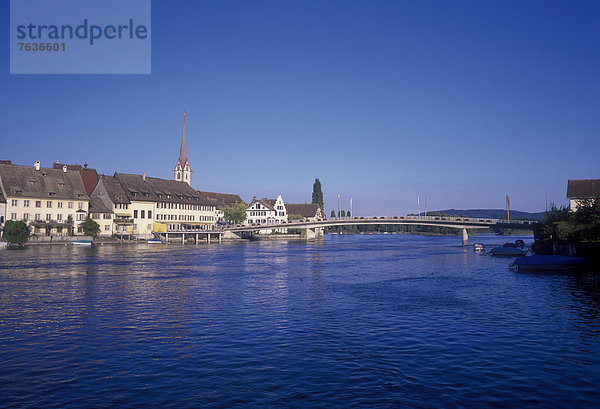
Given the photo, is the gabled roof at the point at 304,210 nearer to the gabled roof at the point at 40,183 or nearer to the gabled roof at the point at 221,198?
the gabled roof at the point at 221,198

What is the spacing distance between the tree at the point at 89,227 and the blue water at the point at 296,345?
68.0 meters

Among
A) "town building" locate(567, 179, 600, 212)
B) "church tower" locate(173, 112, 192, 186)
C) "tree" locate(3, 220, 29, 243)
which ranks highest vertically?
"church tower" locate(173, 112, 192, 186)

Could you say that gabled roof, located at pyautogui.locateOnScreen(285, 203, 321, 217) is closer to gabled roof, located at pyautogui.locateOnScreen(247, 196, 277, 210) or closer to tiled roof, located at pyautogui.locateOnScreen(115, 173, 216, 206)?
gabled roof, located at pyautogui.locateOnScreen(247, 196, 277, 210)

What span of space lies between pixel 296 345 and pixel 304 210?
168 m

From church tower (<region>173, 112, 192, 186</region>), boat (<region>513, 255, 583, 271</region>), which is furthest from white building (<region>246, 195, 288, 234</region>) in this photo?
boat (<region>513, 255, 583, 271</region>)

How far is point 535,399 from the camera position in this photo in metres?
14.9

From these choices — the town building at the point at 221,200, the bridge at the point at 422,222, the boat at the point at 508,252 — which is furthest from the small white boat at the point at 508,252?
the town building at the point at 221,200

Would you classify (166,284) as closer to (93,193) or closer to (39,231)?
(39,231)

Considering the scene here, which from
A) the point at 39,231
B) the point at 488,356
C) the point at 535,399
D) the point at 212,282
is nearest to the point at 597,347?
the point at 488,356

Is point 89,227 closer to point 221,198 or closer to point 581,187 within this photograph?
point 221,198

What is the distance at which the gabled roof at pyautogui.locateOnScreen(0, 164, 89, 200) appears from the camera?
9775 cm

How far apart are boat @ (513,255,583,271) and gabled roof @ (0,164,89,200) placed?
92.3 meters

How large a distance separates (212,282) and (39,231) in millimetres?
72442

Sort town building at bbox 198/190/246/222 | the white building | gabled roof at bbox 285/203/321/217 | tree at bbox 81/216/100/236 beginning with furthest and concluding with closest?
gabled roof at bbox 285/203/321/217 < the white building < town building at bbox 198/190/246/222 < tree at bbox 81/216/100/236
